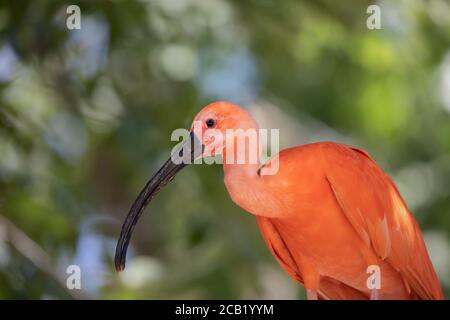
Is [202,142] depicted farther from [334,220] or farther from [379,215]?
[379,215]

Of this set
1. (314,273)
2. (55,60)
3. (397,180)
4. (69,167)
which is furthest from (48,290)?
(397,180)

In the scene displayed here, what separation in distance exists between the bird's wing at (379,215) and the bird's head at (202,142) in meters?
0.34

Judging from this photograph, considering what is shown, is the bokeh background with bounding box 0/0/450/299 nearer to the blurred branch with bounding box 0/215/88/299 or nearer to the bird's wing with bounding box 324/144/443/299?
the blurred branch with bounding box 0/215/88/299

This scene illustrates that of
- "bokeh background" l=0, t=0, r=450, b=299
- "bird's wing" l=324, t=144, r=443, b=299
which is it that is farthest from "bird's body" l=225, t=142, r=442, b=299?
"bokeh background" l=0, t=0, r=450, b=299

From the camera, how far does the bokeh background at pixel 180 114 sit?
362cm

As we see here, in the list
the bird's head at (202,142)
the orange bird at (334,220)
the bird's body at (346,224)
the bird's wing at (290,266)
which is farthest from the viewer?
the bird's wing at (290,266)

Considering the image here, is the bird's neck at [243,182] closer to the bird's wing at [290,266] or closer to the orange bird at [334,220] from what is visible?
the orange bird at [334,220]

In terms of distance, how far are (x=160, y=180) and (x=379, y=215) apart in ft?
1.80

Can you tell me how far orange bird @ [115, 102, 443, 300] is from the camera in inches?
63.2

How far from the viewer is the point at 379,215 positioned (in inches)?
75.0

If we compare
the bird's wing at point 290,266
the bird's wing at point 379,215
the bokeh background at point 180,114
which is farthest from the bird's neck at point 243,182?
the bokeh background at point 180,114

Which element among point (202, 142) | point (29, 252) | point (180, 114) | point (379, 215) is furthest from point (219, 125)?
point (180, 114)

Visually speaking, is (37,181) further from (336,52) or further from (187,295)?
(336,52)

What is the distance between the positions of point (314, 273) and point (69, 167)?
105 inches
